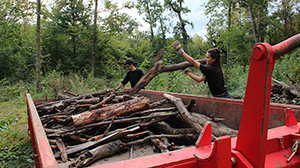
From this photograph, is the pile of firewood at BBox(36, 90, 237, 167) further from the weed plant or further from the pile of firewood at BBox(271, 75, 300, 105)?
the pile of firewood at BBox(271, 75, 300, 105)

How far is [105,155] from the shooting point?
1961 mm

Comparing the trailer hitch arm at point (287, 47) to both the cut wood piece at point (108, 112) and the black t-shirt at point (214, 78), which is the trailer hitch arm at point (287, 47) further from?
the cut wood piece at point (108, 112)

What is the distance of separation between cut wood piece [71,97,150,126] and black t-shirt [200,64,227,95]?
110cm

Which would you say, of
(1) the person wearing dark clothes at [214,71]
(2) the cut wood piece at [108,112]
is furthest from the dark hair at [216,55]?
(2) the cut wood piece at [108,112]

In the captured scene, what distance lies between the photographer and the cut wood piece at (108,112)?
2.36 metres

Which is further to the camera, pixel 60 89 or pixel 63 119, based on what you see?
pixel 60 89

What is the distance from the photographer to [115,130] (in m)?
2.30

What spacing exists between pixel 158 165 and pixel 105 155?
1.25m

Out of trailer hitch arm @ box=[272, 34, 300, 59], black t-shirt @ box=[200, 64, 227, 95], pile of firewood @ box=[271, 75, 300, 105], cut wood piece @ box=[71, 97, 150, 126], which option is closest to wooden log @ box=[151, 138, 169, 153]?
cut wood piece @ box=[71, 97, 150, 126]

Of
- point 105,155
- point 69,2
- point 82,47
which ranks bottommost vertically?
point 105,155

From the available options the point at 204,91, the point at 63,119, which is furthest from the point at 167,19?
the point at 63,119

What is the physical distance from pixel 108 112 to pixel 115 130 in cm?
36

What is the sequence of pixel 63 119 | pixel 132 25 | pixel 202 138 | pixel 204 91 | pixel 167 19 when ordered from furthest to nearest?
pixel 132 25, pixel 167 19, pixel 204 91, pixel 63 119, pixel 202 138

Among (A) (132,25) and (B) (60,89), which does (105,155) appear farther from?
(A) (132,25)
